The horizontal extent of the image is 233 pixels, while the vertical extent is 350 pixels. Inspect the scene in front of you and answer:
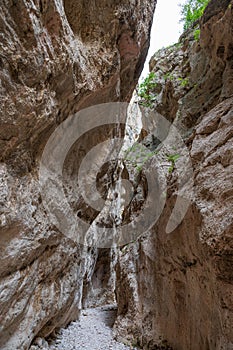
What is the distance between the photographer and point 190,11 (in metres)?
8.58

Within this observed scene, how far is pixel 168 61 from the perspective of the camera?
30.6 feet

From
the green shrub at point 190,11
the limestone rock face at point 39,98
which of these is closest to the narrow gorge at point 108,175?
the limestone rock face at point 39,98

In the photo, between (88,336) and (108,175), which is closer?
(88,336)

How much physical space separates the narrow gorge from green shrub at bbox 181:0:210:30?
33 cm

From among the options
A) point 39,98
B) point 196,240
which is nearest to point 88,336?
point 196,240

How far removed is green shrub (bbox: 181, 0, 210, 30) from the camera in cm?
825

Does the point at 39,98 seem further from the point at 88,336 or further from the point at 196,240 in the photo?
the point at 88,336

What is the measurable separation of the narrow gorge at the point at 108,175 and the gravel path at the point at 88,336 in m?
0.08

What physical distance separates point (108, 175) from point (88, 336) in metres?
4.89

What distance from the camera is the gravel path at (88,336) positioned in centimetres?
609

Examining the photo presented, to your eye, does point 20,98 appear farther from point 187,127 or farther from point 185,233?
point 187,127

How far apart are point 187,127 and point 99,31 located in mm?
3176

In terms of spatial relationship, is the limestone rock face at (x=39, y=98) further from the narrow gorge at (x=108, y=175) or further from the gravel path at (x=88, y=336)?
the gravel path at (x=88, y=336)

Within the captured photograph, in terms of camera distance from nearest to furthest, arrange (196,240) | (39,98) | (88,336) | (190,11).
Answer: (39,98)
(196,240)
(88,336)
(190,11)
